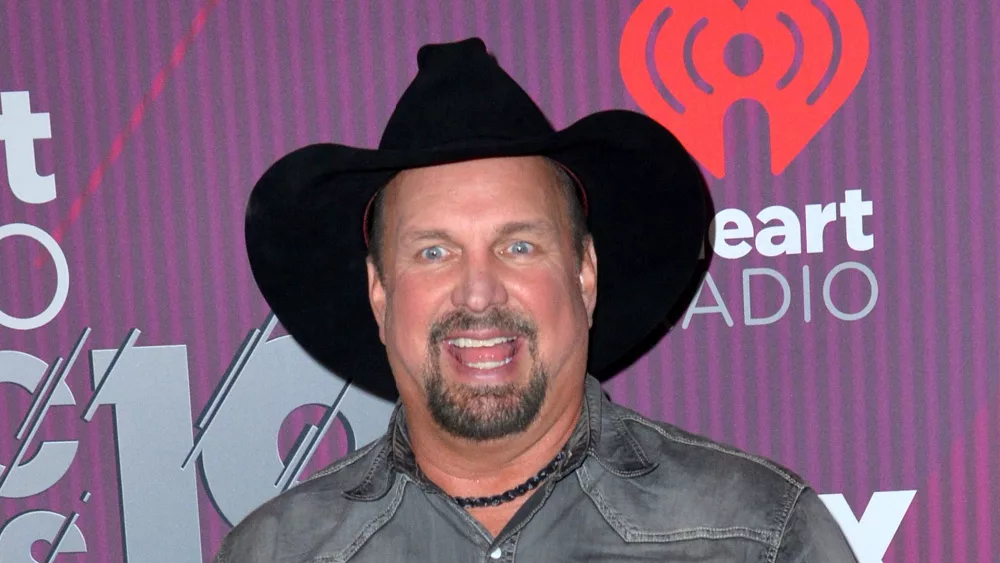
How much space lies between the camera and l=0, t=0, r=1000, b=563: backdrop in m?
2.28

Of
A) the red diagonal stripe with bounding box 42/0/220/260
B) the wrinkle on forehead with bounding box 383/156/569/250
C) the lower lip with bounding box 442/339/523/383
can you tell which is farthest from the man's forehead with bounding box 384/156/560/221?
the red diagonal stripe with bounding box 42/0/220/260

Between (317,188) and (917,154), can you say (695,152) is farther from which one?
(317,188)

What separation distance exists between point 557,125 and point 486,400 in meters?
0.80

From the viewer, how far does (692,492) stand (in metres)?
1.74

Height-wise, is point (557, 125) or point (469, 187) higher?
point (557, 125)

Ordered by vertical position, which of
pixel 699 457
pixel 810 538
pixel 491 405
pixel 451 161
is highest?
pixel 451 161

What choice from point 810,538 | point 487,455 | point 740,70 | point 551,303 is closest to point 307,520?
point 487,455

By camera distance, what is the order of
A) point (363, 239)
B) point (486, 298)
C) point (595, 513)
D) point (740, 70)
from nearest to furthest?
1. point (486, 298)
2. point (595, 513)
3. point (363, 239)
4. point (740, 70)

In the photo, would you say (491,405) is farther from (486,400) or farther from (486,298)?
(486,298)

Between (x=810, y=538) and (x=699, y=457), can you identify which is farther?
(x=699, y=457)

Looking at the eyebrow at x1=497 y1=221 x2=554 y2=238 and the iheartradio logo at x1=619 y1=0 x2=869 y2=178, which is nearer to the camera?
the eyebrow at x1=497 y1=221 x2=554 y2=238

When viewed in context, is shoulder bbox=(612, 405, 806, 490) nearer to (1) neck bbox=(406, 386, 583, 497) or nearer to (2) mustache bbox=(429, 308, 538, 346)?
(1) neck bbox=(406, 386, 583, 497)

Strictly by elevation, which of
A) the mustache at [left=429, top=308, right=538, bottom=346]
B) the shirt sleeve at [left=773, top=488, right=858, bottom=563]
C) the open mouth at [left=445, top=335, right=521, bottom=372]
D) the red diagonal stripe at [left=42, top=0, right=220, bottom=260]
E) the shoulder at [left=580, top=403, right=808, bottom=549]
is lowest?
the shirt sleeve at [left=773, top=488, right=858, bottom=563]

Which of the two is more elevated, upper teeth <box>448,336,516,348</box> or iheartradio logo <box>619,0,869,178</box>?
iheartradio logo <box>619,0,869,178</box>
